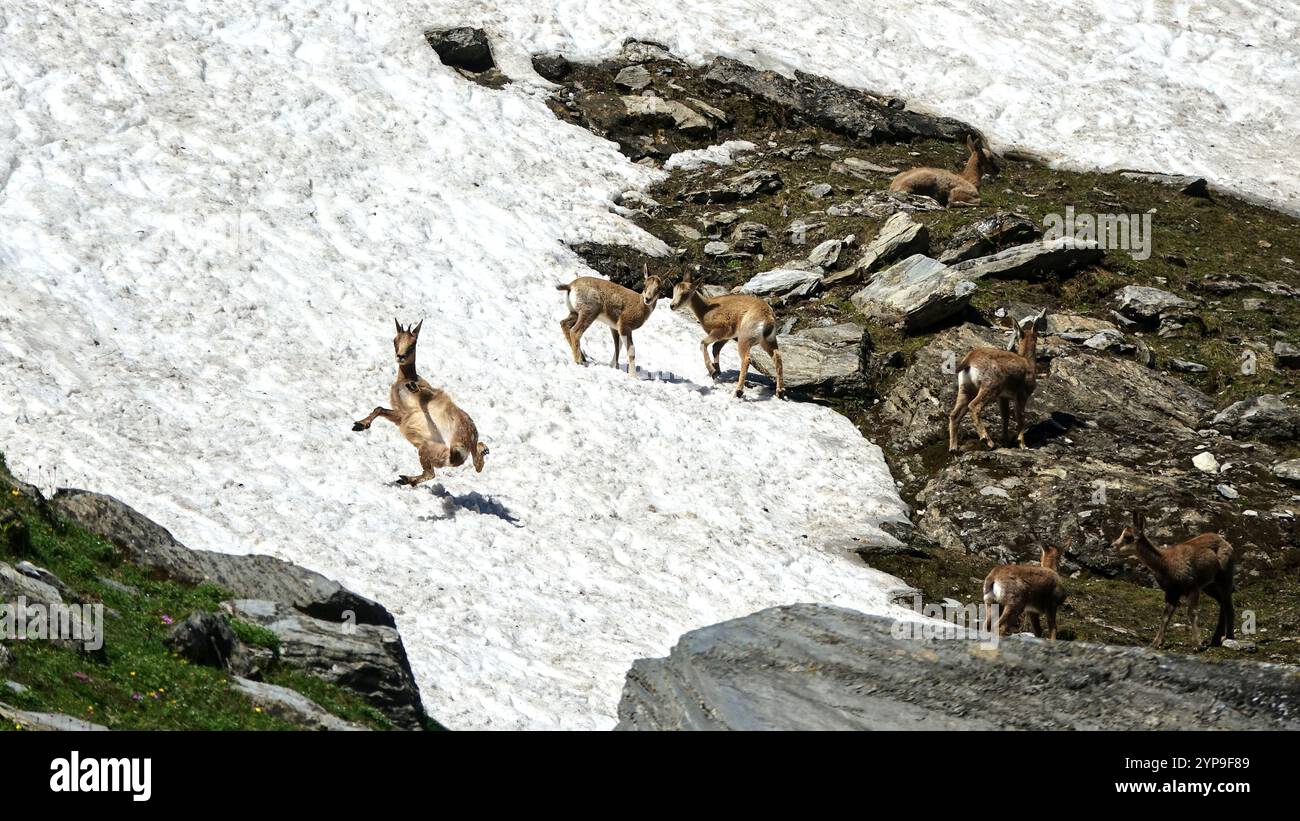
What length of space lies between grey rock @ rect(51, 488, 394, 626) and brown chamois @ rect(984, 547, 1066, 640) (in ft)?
26.4

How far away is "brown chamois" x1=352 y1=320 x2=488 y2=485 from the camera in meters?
21.0

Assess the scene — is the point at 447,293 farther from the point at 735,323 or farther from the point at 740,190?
the point at 740,190

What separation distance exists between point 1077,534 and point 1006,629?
5.06 meters

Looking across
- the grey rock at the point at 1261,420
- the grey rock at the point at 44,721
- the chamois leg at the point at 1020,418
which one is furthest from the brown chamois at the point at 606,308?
the grey rock at the point at 44,721

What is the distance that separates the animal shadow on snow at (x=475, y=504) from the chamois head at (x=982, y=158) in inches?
734

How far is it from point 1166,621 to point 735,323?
10743mm

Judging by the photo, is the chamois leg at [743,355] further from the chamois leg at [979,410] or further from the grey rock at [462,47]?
the grey rock at [462,47]

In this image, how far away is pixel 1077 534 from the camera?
2264cm

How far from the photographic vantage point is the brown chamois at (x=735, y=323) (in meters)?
26.7

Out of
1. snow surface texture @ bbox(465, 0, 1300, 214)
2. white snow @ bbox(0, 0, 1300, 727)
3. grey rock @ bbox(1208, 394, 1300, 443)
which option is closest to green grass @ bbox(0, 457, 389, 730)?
white snow @ bbox(0, 0, 1300, 727)

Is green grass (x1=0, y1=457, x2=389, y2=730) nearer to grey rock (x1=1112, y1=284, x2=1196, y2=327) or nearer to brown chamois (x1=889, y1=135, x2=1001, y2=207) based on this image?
grey rock (x1=1112, y1=284, x2=1196, y2=327)

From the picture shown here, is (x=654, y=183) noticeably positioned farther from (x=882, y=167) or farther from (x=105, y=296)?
(x=105, y=296)

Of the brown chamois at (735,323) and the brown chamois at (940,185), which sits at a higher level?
the brown chamois at (940,185)
